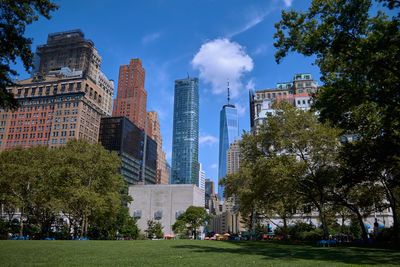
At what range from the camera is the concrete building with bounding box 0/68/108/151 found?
136 m

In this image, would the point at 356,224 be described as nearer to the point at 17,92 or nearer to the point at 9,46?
the point at 9,46

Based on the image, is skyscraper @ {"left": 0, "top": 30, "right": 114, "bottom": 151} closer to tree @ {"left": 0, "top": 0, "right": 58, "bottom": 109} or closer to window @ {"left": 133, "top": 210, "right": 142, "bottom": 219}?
window @ {"left": 133, "top": 210, "right": 142, "bottom": 219}

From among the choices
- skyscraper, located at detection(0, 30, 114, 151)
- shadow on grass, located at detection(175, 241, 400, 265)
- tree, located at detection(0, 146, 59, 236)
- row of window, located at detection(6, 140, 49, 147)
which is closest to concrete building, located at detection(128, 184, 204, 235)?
tree, located at detection(0, 146, 59, 236)

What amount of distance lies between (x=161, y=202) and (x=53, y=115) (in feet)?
279

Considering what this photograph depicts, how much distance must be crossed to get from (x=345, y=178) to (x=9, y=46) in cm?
3185

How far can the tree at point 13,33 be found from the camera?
1422cm

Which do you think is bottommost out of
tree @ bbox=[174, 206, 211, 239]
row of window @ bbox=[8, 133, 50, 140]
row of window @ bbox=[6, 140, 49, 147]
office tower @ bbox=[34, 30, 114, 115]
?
tree @ bbox=[174, 206, 211, 239]

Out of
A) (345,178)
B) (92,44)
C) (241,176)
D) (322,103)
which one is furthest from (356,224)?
(92,44)

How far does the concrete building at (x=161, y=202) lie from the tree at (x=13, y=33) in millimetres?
76889

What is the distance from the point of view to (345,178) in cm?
3020

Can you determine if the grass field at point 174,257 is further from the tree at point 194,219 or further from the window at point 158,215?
the window at point 158,215

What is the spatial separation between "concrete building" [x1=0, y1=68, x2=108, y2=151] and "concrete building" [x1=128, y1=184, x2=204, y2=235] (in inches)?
2429

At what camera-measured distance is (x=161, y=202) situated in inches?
3541

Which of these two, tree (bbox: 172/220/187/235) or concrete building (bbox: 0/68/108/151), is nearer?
tree (bbox: 172/220/187/235)
